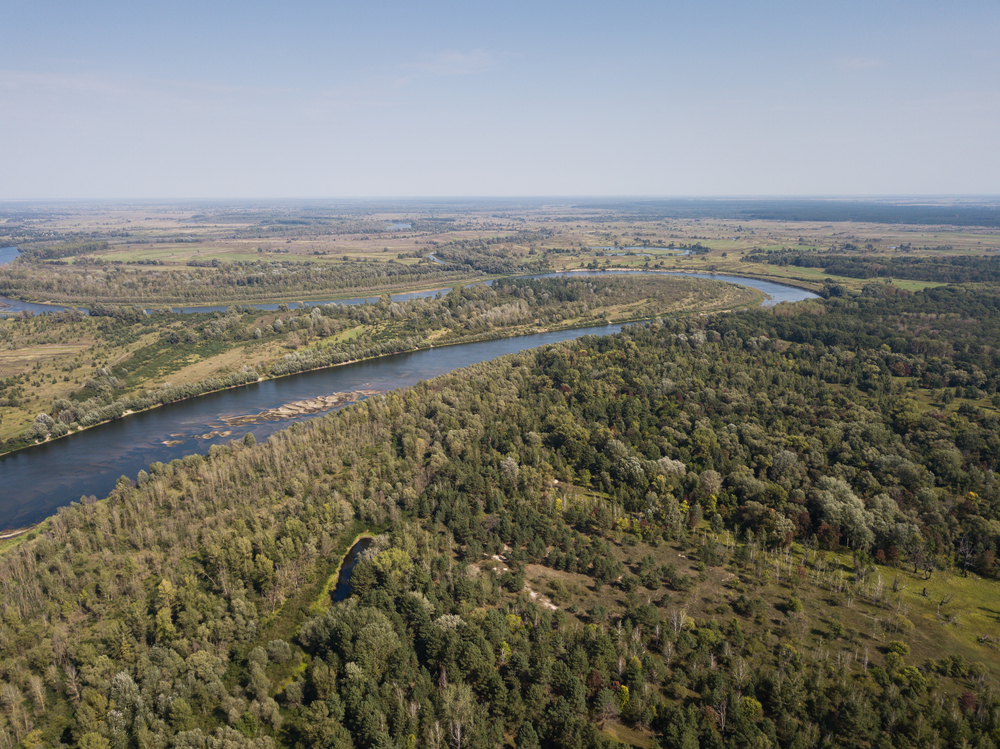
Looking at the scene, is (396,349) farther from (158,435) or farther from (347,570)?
(347,570)

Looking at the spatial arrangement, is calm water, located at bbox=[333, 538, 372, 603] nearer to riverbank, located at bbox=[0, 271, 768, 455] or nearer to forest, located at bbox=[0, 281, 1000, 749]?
forest, located at bbox=[0, 281, 1000, 749]

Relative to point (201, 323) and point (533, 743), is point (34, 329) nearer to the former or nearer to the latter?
point (201, 323)

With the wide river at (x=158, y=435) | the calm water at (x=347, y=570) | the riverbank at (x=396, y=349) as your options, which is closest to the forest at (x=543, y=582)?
the calm water at (x=347, y=570)

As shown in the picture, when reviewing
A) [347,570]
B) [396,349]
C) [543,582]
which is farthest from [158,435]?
Result: [543,582]

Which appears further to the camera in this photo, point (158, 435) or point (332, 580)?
point (158, 435)

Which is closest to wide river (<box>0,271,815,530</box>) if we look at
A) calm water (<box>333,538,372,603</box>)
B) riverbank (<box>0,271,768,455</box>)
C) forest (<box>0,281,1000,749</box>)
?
riverbank (<box>0,271,768,455</box>)
